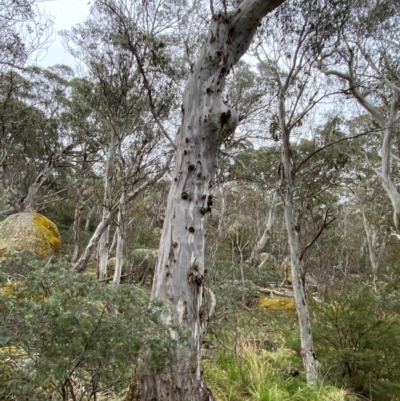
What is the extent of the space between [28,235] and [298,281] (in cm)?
687

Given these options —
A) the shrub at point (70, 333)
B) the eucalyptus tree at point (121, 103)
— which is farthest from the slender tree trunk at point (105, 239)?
the shrub at point (70, 333)

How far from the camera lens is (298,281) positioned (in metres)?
4.34

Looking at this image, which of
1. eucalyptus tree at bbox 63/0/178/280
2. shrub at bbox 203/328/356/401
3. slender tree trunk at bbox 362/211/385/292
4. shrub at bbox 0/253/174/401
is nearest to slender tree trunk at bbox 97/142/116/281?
eucalyptus tree at bbox 63/0/178/280

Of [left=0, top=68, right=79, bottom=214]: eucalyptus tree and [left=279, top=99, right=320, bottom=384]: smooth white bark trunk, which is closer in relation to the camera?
[left=279, top=99, right=320, bottom=384]: smooth white bark trunk

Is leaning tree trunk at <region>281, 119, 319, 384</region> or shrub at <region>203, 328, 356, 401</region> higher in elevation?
leaning tree trunk at <region>281, 119, 319, 384</region>

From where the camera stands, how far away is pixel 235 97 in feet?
33.6

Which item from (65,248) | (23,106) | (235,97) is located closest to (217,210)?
(65,248)

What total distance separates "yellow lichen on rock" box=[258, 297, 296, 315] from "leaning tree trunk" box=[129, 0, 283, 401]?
7096 millimetres

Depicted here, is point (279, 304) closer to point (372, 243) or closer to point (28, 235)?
point (28, 235)

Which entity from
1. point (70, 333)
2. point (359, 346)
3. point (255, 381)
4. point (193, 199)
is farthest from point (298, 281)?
point (70, 333)

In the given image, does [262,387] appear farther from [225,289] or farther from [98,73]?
[98,73]

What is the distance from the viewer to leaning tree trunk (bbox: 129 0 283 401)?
2654 mm

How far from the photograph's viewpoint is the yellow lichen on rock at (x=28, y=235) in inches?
329

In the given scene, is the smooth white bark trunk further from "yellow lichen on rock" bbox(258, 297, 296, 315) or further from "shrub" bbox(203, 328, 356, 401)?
"yellow lichen on rock" bbox(258, 297, 296, 315)
